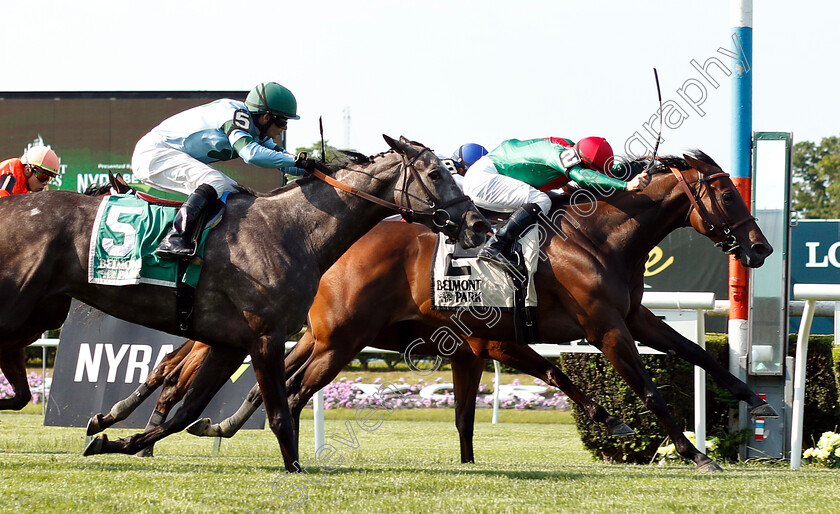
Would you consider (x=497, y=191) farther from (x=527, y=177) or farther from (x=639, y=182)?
(x=639, y=182)

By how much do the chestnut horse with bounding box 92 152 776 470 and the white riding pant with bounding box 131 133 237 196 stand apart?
140cm

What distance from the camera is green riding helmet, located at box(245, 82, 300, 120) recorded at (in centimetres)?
592

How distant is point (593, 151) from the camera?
658cm

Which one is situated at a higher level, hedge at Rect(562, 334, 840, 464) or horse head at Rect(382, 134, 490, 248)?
horse head at Rect(382, 134, 490, 248)

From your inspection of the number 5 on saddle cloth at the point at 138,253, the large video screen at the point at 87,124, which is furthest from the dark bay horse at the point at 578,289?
the large video screen at the point at 87,124

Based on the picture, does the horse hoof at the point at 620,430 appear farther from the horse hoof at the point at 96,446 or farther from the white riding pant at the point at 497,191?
the horse hoof at the point at 96,446

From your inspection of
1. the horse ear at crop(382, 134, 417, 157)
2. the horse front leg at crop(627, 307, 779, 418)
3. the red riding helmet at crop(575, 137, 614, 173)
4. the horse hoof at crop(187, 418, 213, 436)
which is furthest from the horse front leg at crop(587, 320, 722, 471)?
the horse hoof at crop(187, 418, 213, 436)

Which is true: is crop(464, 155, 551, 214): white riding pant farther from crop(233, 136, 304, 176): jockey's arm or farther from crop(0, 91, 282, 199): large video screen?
crop(0, 91, 282, 199): large video screen

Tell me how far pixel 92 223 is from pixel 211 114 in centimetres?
96

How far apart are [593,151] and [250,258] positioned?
2.40 meters

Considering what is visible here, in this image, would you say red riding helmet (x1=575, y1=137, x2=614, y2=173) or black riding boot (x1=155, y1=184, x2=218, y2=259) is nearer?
black riding boot (x1=155, y1=184, x2=218, y2=259)

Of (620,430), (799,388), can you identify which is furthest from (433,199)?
(799,388)

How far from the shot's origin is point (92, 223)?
5.38 meters

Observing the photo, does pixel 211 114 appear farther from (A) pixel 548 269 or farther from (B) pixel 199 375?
(A) pixel 548 269
